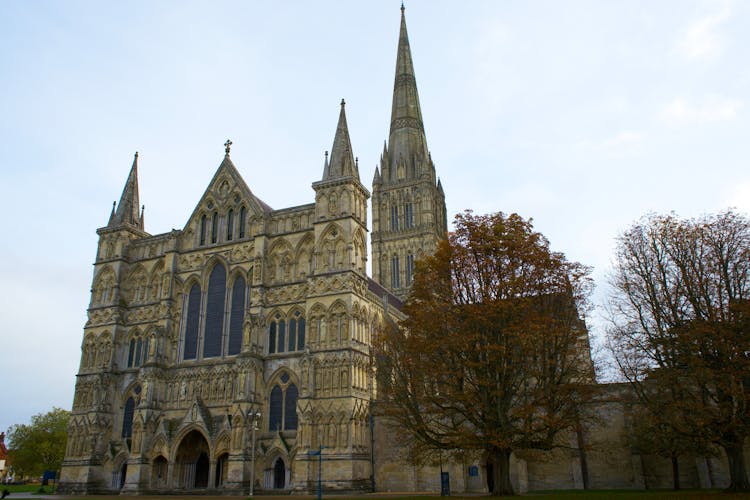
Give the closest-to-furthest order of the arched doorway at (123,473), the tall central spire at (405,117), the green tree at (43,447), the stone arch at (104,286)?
the arched doorway at (123,473), the stone arch at (104,286), the green tree at (43,447), the tall central spire at (405,117)

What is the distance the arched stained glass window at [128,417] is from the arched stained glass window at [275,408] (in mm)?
10819

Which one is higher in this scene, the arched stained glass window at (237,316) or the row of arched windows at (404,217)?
the row of arched windows at (404,217)

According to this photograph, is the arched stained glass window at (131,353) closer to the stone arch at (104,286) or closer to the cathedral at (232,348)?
the cathedral at (232,348)

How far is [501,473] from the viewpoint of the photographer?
24.0 meters

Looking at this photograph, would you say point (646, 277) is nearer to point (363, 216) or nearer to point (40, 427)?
point (363, 216)

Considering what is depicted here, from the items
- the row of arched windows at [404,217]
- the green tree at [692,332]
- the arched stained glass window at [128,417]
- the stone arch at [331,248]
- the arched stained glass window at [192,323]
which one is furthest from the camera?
the row of arched windows at [404,217]

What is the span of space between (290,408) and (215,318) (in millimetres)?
8658

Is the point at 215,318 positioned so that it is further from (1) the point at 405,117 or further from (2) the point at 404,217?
(1) the point at 405,117

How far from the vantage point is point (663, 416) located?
937 inches

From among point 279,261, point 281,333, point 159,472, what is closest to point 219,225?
point 279,261

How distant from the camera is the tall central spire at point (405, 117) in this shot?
7250 centimetres

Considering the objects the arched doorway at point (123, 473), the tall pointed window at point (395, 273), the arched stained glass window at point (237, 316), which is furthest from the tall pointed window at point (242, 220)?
the tall pointed window at point (395, 273)

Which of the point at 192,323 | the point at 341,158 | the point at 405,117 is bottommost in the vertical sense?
the point at 192,323

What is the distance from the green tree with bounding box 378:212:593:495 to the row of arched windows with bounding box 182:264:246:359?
1484 cm
